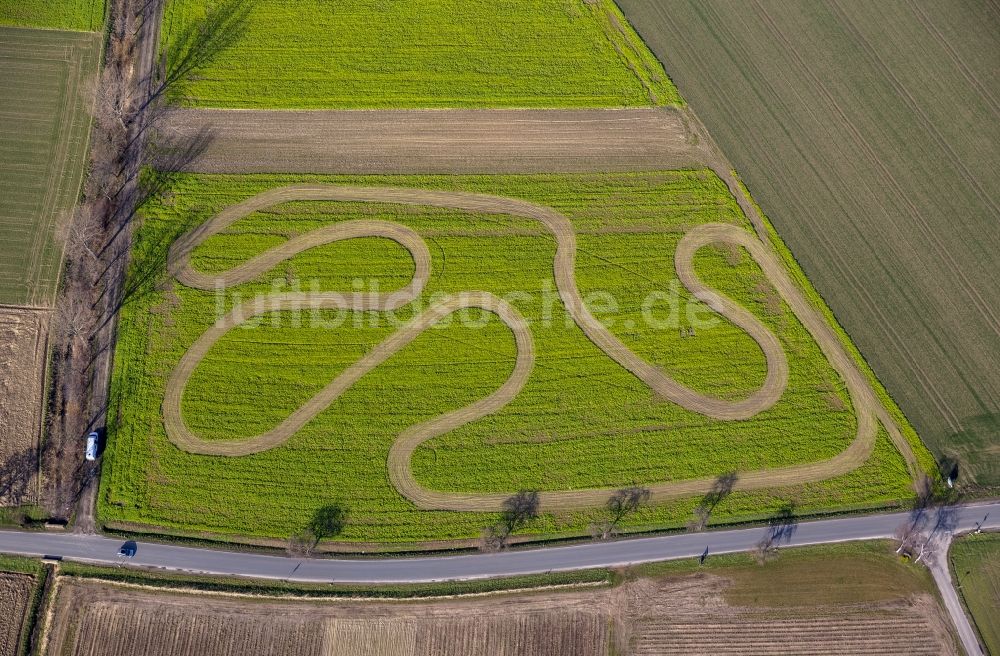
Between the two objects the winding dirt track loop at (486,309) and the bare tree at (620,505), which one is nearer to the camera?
the bare tree at (620,505)

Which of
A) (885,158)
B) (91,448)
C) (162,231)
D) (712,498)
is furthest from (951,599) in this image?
(162,231)

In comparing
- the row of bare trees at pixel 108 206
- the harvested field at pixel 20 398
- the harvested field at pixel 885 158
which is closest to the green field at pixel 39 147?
the row of bare trees at pixel 108 206

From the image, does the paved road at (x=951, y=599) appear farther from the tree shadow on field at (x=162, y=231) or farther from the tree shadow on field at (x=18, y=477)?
the tree shadow on field at (x=18, y=477)

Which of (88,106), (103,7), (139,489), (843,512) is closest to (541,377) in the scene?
(843,512)

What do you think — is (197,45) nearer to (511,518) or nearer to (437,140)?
(437,140)

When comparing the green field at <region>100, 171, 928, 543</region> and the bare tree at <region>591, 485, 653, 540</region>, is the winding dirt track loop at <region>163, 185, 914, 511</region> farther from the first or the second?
the bare tree at <region>591, 485, 653, 540</region>

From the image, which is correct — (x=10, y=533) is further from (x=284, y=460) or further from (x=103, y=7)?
(x=103, y=7)

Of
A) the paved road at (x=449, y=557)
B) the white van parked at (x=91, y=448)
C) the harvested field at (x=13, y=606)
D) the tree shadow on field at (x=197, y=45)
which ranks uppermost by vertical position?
the tree shadow on field at (x=197, y=45)
